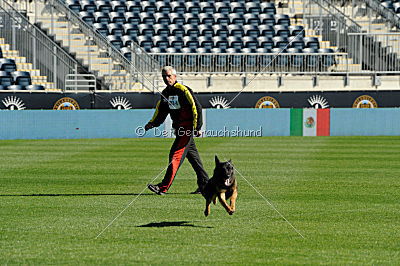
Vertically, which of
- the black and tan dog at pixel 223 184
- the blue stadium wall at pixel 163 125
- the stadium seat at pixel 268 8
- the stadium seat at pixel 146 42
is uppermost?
the stadium seat at pixel 268 8

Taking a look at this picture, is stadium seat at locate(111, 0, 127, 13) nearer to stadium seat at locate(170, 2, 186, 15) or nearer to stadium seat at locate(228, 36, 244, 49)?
stadium seat at locate(170, 2, 186, 15)

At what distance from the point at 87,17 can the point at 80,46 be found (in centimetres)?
195

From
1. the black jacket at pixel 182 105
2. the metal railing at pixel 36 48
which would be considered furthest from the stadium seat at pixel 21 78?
the black jacket at pixel 182 105

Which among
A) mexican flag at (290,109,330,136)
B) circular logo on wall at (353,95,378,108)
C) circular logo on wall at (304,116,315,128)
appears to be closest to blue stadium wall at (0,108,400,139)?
mexican flag at (290,109,330,136)

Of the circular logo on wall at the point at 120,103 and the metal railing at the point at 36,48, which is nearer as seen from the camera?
the circular logo on wall at the point at 120,103

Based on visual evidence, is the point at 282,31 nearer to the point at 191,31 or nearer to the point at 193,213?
the point at 191,31

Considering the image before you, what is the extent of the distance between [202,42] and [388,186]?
21.5m

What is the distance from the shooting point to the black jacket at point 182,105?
1094cm

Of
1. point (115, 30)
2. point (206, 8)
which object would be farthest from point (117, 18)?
point (206, 8)

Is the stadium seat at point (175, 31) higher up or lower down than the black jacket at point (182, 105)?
higher up

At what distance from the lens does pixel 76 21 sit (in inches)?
1299

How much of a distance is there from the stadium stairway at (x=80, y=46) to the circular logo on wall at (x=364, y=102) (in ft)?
27.7

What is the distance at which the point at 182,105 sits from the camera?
11.0m

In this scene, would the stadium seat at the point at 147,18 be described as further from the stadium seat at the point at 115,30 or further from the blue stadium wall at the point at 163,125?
the blue stadium wall at the point at 163,125
